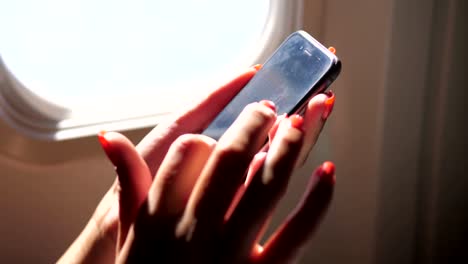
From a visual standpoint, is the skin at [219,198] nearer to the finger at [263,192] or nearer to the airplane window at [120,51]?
the finger at [263,192]

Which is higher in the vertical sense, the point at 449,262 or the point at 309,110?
the point at 309,110

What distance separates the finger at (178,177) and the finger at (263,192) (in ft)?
0.11

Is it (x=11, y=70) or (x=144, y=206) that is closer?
(x=144, y=206)

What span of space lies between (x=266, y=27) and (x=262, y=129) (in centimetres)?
42

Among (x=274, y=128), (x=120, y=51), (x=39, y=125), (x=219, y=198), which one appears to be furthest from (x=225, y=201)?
(x=120, y=51)

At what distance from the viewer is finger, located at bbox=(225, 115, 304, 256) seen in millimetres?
373

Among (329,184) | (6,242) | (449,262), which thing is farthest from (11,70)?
(449,262)

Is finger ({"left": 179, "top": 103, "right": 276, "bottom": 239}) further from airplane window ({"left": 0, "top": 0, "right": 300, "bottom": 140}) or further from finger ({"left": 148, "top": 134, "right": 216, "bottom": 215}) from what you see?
airplane window ({"left": 0, "top": 0, "right": 300, "bottom": 140})

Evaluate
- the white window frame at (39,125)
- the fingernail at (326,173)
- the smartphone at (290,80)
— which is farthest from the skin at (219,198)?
the white window frame at (39,125)

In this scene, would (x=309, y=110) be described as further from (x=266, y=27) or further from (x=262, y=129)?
(x=266, y=27)

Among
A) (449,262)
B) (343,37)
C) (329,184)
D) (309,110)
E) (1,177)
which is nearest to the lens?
(329,184)

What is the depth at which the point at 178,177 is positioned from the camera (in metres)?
0.38

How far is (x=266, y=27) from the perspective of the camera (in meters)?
0.78

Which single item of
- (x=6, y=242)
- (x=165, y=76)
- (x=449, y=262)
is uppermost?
(x=165, y=76)
